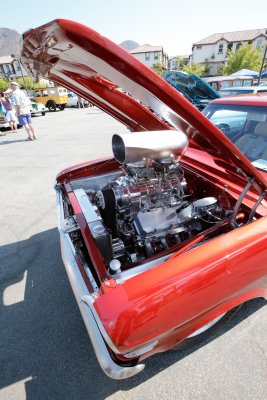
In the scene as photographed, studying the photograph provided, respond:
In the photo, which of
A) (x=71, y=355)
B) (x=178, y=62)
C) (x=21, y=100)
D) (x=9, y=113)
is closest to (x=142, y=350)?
(x=71, y=355)

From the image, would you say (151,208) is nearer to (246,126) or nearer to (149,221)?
(149,221)

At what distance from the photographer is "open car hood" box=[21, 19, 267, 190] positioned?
3.42 feet

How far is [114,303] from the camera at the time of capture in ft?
3.45

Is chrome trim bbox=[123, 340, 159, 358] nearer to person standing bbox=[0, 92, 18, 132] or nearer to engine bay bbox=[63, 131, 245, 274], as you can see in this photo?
engine bay bbox=[63, 131, 245, 274]

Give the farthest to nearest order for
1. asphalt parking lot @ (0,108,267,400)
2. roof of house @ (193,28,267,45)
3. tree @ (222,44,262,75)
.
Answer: roof of house @ (193,28,267,45) < tree @ (222,44,262,75) < asphalt parking lot @ (0,108,267,400)

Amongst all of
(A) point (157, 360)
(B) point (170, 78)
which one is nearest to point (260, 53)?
(B) point (170, 78)

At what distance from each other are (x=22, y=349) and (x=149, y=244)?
1300 millimetres

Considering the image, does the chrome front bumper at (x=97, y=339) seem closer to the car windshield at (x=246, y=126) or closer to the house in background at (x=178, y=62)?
the car windshield at (x=246, y=126)

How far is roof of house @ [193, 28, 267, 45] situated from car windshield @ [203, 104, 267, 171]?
5464 centimetres

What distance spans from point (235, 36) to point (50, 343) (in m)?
58.9

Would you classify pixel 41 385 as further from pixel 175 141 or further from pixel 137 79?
pixel 137 79

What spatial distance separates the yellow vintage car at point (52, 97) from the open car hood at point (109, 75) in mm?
19861

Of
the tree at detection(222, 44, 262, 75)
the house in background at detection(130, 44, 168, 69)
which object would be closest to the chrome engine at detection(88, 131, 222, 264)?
the tree at detection(222, 44, 262, 75)

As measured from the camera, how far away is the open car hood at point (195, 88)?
7771 mm
